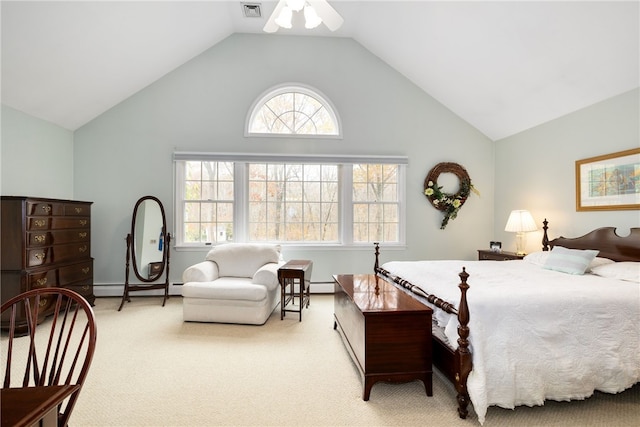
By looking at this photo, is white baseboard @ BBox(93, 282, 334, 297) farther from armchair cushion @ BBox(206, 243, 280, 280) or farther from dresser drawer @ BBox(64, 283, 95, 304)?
armchair cushion @ BBox(206, 243, 280, 280)

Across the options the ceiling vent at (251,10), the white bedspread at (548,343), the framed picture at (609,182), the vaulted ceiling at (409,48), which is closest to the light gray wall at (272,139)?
the vaulted ceiling at (409,48)

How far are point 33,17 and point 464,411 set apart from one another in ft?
15.8

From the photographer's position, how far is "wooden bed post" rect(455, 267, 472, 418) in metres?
2.06

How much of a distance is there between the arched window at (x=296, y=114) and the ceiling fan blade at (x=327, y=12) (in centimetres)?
249

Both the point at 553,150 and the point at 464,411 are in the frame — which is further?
the point at 553,150

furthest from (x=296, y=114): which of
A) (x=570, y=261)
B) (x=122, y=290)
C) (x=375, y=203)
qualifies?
(x=570, y=261)

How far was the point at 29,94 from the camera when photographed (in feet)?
12.9

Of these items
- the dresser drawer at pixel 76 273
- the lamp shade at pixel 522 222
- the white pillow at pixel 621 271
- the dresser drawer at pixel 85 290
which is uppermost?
the lamp shade at pixel 522 222

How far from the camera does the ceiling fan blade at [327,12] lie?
8.76 ft

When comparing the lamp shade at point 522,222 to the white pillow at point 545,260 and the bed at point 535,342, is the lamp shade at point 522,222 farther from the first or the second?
the bed at point 535,342

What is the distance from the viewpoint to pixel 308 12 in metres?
2.75

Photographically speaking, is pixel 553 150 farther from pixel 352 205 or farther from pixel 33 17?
pixel 33 17

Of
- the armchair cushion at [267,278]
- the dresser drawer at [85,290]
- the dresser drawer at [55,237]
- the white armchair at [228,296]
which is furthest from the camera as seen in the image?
the dresser drawer at [85,290]

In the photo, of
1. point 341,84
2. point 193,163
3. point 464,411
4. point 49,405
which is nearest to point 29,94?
point 193,163
